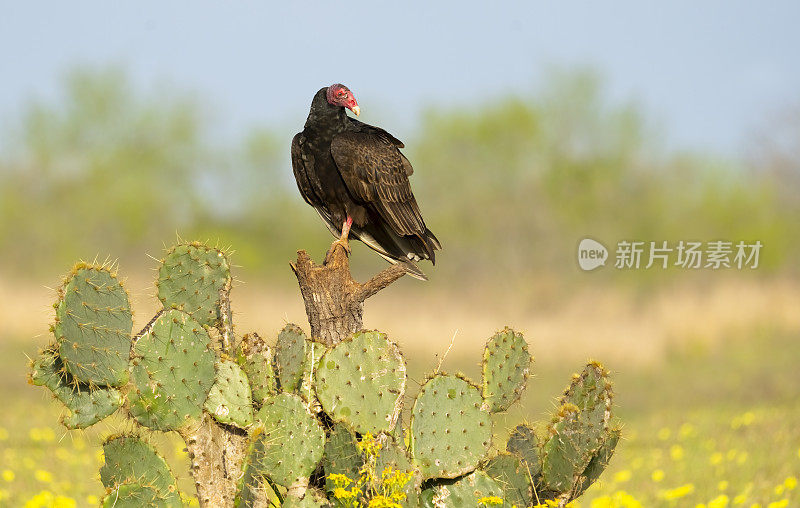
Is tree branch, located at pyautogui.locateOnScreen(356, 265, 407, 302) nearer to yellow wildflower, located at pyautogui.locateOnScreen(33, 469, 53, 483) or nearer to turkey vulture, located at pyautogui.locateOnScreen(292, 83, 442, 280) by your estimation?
turkey vulture, located at pyautogui.locateOnScreen(292, 83, 442, 280)

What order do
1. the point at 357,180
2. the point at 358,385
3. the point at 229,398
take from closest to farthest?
the point at 229,398, the point at 358,385, the point at 357,180

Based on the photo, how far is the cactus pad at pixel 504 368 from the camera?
3.64 metres

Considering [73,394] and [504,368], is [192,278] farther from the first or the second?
[504,368]

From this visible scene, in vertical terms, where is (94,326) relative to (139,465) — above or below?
above

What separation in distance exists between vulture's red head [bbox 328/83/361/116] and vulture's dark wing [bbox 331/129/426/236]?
0.16 m

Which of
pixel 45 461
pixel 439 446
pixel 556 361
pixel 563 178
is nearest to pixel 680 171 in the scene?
pixel 563 178

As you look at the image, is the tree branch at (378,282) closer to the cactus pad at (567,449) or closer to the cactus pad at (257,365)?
the cactus pad at (257,365)

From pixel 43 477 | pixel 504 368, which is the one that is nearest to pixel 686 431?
pixel 504 368

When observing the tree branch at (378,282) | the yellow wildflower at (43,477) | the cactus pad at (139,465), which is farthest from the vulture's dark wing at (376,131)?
the yellow wildflower at (43,477)

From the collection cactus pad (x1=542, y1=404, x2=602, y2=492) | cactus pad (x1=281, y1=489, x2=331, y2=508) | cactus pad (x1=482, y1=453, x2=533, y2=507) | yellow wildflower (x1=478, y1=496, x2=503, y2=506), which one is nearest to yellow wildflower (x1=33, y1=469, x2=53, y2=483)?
cactus pad (x1=281, y1=489, x2=331, y2=508)

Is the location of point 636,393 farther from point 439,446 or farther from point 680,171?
point 680,171

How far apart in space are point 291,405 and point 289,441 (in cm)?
13

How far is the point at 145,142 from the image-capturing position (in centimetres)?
2166

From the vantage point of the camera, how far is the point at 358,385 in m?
3.25
